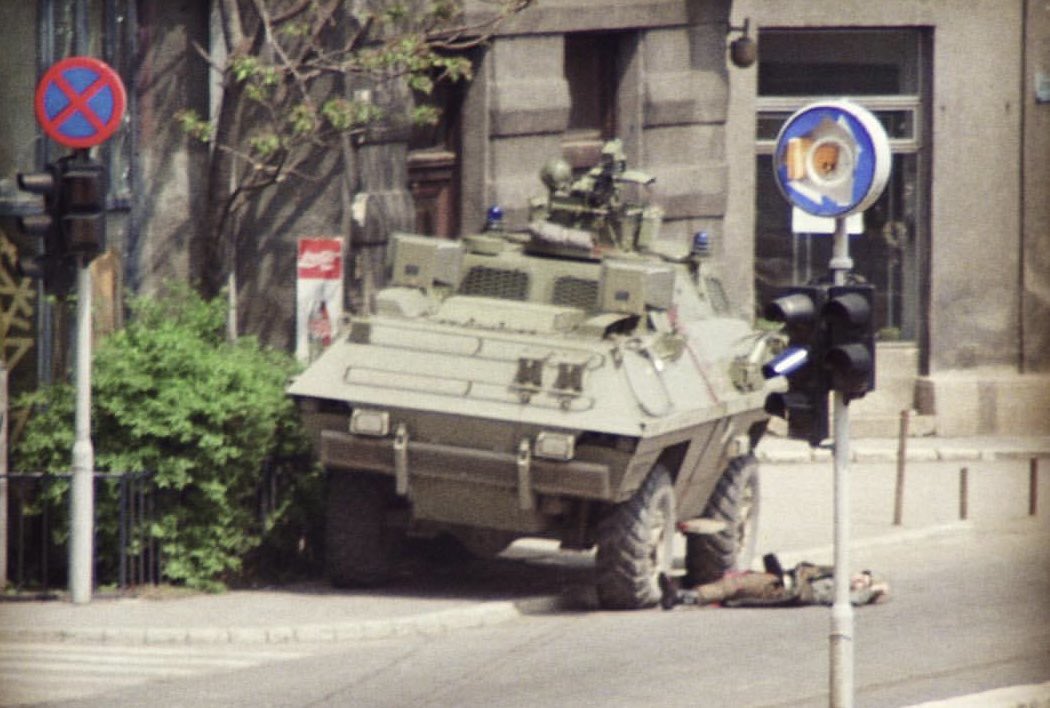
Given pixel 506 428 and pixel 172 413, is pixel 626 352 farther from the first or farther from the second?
pixel 172 413

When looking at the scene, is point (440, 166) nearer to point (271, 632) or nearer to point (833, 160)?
point (271, 632)

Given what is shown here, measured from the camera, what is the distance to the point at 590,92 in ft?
90.0

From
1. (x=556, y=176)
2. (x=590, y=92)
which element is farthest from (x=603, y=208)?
(x=590, y=92)

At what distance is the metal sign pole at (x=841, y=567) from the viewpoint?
13.3m

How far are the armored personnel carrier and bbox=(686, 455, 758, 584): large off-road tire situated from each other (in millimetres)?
19

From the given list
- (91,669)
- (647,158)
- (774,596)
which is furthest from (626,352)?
(647,158)

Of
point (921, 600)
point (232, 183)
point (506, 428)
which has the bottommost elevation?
point (921, 600)

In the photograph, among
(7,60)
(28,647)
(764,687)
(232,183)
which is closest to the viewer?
(764,687)

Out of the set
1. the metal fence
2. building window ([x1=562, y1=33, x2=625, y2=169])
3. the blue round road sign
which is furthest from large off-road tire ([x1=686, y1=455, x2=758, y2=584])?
building window ([x1=562, y1=33, x2=625, y2=169])

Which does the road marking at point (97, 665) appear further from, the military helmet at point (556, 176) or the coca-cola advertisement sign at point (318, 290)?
the coca-cola advertisement sign at point (318, 290)

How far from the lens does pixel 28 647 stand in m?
15.9

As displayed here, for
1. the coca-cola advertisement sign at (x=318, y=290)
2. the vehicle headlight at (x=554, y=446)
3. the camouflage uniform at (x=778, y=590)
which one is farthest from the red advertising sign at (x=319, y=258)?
the vehicle headlight at (x=554, y=446)

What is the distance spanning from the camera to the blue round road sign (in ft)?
43.0

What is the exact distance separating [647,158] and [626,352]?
10396 mm
